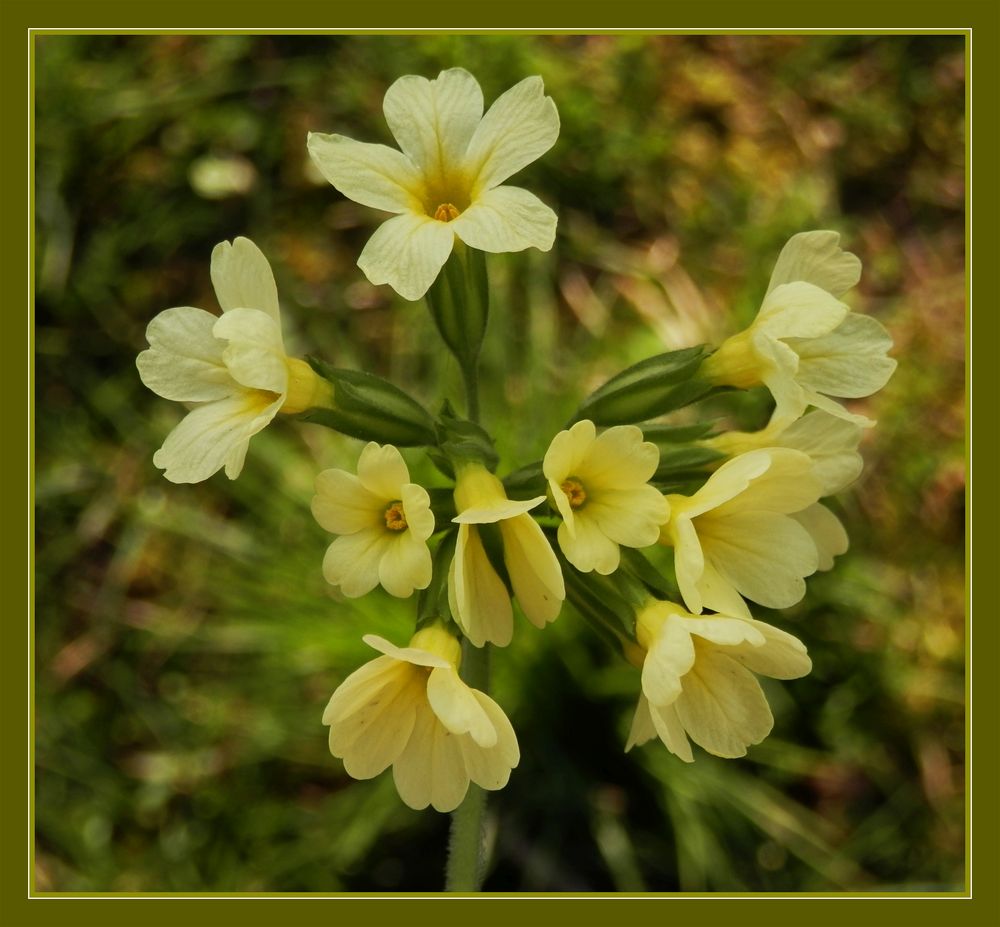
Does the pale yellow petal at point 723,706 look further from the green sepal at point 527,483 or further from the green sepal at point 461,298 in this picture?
the green sepal at point 461,298

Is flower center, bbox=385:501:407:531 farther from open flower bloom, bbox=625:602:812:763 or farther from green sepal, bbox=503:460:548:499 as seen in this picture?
open flower bloom, bbox=625:602:812:763

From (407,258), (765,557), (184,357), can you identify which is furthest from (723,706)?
(184,357)

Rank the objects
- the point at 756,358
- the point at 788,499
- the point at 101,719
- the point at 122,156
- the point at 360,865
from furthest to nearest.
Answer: the point at 122,156, the point at 101,719, the point at 360,865, the point at 756,358, the point at 788,499

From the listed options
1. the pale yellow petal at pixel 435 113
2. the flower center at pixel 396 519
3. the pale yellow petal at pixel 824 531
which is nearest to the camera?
the flower center at pixel 396 519

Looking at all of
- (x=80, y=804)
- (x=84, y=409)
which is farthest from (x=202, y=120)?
(x=80, y=804)

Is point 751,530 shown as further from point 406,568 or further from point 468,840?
point 468,840

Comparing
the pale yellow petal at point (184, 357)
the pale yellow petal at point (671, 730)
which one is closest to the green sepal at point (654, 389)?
the pale yellow petal at point (671, 730)

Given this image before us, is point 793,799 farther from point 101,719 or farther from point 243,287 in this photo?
point 243,287
